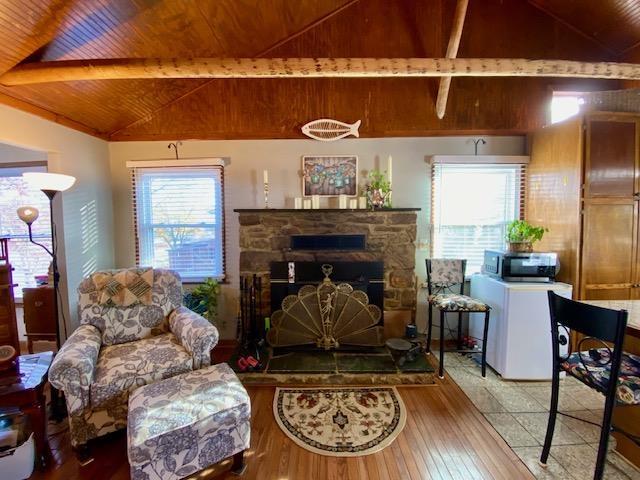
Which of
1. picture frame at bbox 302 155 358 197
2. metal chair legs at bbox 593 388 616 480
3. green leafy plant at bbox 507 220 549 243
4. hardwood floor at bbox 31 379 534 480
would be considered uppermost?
picture frame at bbox 302 155 358 197

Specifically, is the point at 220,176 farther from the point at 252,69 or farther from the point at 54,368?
the point at 54,368

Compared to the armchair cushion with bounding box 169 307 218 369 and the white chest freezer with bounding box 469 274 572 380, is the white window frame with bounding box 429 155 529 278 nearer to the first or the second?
the white chest freezer with bounding box 469 274 572 380

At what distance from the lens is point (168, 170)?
10.7 ft

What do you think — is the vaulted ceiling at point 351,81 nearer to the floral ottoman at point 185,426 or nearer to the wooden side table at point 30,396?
the wooden side table at point 30,396

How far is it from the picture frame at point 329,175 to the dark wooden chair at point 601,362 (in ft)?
6.95

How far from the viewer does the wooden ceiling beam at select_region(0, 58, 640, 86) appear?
1933 mm

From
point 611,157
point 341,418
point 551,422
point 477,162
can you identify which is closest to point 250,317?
point 341,418

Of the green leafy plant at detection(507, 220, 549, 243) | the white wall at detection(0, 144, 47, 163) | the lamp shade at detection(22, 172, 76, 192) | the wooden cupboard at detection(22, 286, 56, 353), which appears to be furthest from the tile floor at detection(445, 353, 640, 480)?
the white wall at detection(0, 144, 47, 163)

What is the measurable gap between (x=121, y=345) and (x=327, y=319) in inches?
69.9

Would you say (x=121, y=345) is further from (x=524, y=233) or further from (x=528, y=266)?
(x=524, y=233)

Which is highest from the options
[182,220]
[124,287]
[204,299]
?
[182,220]

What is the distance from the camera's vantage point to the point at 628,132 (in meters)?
2.49

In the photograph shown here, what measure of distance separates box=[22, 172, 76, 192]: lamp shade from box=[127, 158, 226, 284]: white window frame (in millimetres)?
1145

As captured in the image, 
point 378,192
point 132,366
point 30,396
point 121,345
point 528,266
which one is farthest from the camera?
point 378,192
